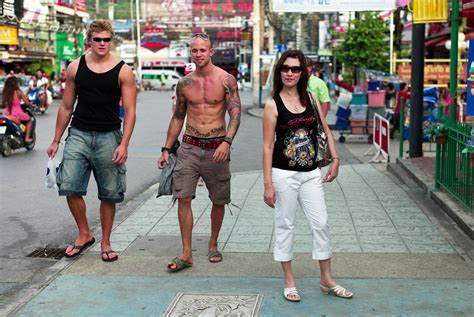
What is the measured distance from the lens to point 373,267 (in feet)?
19.9

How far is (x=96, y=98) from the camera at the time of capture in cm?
630

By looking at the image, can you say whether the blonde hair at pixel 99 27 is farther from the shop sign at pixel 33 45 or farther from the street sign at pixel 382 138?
the shop sign at pixel 33 45

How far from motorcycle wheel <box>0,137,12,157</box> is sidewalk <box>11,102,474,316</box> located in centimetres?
685

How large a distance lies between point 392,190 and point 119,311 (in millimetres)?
5846

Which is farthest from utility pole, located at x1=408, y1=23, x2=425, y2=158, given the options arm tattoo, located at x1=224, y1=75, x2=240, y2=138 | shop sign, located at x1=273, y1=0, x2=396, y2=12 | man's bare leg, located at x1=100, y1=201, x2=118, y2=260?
man's bare leg, located at x1=100, y1=201, x2=118, y2=260

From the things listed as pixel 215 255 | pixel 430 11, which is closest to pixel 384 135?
pixel 430 11

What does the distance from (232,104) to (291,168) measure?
3.63 ft

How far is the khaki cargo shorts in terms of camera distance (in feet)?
20.1

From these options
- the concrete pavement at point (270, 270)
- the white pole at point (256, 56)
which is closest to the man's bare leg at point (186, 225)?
the concrete pavement at point (270, 270)

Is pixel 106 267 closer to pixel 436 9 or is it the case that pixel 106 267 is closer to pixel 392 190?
pixel 392 190

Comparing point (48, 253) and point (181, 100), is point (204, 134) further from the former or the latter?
point (48, 253)

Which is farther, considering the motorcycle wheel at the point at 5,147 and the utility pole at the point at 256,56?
the utility pole at the point at 256,56

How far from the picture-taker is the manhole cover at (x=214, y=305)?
4961mm

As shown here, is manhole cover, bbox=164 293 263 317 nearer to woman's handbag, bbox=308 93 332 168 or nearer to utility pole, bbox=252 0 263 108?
woman's handbag, bbox=308 93 332 168
